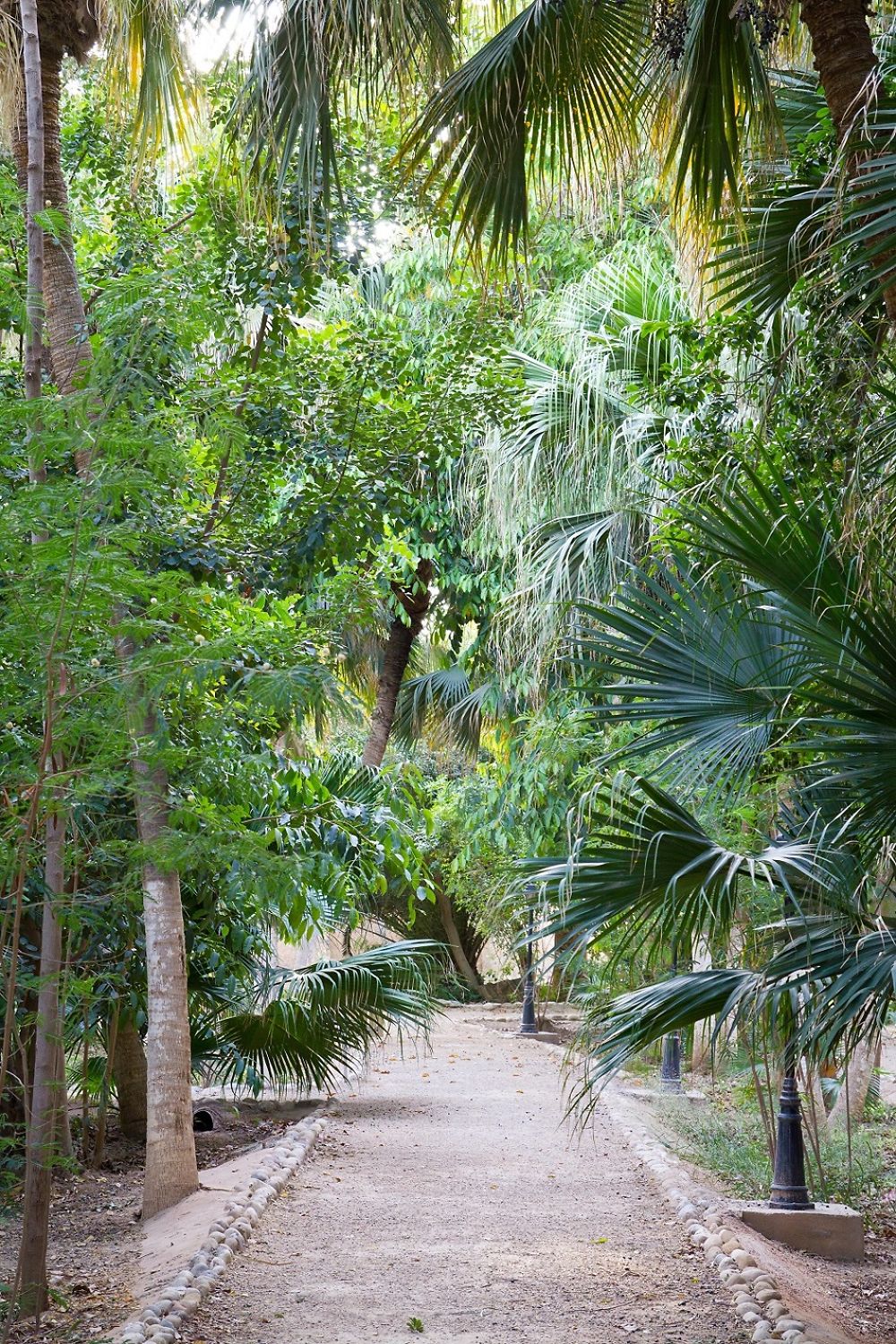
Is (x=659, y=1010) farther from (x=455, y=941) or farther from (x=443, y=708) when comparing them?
(x=455, y=941)

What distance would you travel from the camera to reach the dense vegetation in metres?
3.97

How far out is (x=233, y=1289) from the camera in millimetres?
5336

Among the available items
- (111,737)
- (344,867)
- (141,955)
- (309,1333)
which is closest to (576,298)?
(344,867)

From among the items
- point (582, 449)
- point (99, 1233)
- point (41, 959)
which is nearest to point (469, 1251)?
point (99, 1233)

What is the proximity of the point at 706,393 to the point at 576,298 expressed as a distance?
444 centimetres

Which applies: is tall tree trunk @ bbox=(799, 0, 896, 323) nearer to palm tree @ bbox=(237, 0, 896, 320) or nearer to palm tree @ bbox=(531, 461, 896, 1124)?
palm tree @ bbox=(237, 0, 896, 320)

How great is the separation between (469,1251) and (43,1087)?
2567 millimetres

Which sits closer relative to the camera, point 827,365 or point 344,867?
point 827,365

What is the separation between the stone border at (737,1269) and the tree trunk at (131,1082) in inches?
147

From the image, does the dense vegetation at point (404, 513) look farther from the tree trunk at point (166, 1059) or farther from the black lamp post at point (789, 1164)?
the black lamp post at point (789, 1164)

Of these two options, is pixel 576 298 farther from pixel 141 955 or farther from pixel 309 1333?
pixel 309 1333

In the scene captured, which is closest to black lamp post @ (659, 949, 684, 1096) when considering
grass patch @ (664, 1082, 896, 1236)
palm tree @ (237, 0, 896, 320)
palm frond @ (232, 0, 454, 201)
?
grass patch @ (664, 1082, 896, 1236)

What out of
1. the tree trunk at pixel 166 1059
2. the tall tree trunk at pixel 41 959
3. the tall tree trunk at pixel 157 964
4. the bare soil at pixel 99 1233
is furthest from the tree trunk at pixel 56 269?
the bare soil at pixel 99 1233

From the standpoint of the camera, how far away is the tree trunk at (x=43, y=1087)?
4375 mm
